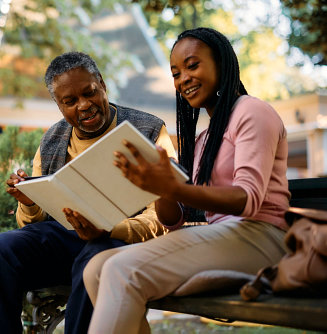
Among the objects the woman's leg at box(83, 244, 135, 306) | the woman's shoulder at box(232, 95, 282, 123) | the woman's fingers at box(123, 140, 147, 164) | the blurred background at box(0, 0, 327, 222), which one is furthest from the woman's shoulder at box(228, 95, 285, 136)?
the blurred background at box(0, 0, 327, 222)

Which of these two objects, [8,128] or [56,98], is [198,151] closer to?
[56,98]

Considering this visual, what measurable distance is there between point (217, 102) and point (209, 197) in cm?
58

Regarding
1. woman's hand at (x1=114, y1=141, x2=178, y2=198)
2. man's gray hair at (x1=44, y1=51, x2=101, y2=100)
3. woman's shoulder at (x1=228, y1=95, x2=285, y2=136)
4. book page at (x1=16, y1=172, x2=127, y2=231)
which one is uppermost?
man's gray hair at (x1=44, y1=51, x2=101, y2=100)

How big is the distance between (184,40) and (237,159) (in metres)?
0.68

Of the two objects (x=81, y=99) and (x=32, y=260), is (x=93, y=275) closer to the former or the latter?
A: (x=32, y=260)

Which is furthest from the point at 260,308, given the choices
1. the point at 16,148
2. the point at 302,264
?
the point at 16,148

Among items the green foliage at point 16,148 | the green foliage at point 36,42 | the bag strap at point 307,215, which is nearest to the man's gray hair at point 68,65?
the green foliage at point 16,148

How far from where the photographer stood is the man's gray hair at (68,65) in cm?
308

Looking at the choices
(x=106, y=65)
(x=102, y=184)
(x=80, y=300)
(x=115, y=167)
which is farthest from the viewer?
(x=106, y=65)

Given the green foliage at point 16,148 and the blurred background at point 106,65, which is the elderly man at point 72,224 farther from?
the blurred background at point 106,65

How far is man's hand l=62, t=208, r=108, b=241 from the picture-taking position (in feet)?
7.76

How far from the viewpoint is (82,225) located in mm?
2416

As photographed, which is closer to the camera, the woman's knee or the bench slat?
the bench slat

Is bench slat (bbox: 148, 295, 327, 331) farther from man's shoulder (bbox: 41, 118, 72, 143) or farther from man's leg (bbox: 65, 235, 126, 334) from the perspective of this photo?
man's shoulder (bbox: 41, 118, 72, 143)
